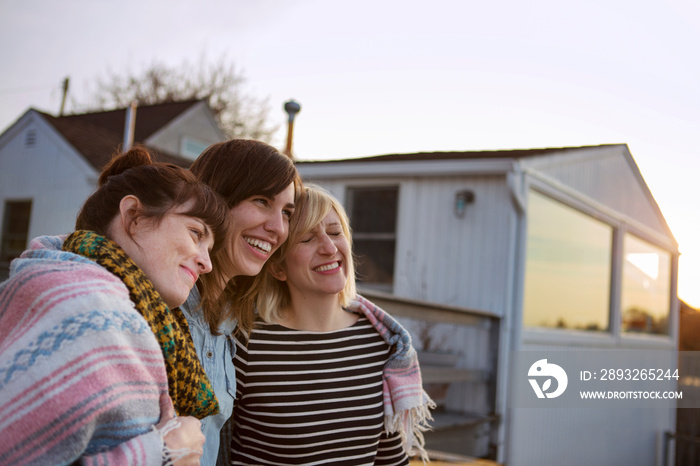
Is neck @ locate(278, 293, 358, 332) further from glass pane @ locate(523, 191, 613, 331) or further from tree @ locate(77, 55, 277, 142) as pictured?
tree @ locate(77, 55, 277, 142)

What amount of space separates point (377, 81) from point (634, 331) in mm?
5961

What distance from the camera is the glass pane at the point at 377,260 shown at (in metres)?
8.04

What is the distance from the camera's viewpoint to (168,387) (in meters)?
1.25

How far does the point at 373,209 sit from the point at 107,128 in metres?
10.2

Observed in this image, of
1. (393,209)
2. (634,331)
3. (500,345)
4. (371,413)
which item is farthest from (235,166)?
(634,331)

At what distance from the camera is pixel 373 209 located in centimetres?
812

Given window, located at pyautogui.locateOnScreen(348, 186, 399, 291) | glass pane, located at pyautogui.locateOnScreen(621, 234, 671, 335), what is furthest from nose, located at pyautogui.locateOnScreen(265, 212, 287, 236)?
glass pane, located at pyautogui.locateOnScreen(621, 234, 671, 335)

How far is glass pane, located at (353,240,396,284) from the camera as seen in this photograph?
8039 mm

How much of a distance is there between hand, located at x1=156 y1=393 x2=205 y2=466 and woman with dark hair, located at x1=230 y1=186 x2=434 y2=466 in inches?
32.3

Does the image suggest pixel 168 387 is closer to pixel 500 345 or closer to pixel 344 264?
pixel 344 264

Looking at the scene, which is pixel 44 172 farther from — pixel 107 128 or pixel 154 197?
pixel 154 197

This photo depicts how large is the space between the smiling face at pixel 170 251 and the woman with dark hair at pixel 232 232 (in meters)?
0.44

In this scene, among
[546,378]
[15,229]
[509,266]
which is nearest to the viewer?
Result: [509,266]

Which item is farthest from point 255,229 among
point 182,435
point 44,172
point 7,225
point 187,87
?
point 187,87
